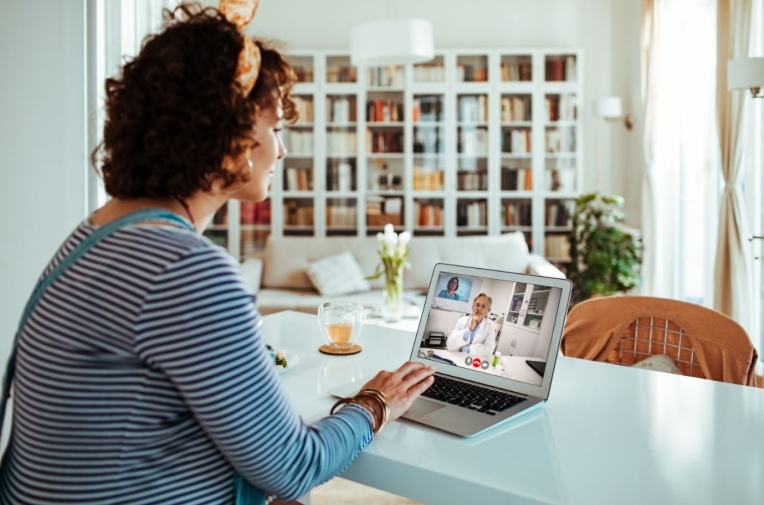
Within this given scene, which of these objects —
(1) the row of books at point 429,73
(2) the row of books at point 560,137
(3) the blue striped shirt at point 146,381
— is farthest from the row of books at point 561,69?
(3) the blue striped shirt at point 146,381

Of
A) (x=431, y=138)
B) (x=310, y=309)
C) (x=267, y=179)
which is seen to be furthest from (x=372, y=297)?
(x=267, y=179)

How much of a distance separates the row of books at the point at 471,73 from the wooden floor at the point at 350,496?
13.6ft

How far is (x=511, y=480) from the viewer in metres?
0.93

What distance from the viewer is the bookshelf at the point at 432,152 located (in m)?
5.98

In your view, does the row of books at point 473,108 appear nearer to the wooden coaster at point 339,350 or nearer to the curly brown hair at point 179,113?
the wooden coaster at point 339,350

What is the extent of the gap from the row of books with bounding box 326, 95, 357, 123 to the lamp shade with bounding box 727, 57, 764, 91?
3.51 metres

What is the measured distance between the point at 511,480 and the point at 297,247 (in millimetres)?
4270

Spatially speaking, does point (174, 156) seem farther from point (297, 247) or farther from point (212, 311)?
point (297, 247)

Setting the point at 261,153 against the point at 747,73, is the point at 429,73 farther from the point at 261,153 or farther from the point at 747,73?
the point at 261,153

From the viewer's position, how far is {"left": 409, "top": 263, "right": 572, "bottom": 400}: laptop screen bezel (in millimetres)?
1244

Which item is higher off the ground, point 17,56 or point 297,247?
point 17,56

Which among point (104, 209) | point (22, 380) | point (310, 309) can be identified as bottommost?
point (310, 309)

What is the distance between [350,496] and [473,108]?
4122 mm

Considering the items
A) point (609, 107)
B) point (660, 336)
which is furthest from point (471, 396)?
point (609, 107)
